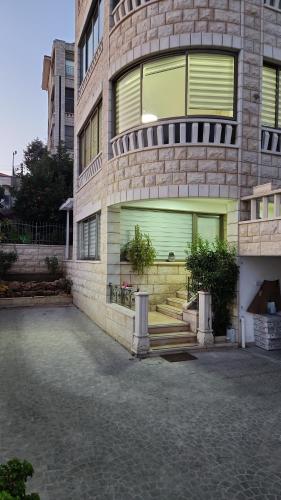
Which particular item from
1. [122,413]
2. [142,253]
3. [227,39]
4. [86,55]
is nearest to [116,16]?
[227,39]

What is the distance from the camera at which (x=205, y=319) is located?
7477 millimetres

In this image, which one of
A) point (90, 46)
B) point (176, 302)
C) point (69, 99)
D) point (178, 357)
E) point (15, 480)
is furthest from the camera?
point (69, 99)

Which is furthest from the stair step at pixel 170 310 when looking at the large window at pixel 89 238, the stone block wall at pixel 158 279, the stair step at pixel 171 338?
the large window at pixel 89 238

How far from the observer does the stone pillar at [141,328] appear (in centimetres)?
696

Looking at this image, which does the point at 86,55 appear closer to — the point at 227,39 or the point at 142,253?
the point at 227,39

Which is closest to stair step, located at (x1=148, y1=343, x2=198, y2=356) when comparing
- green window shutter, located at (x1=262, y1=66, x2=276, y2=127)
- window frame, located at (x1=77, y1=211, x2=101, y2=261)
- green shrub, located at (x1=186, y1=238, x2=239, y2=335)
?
green shrub, located at (x1=186, y1=238, x2=239, y2=335)

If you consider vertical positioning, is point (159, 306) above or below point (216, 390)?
above

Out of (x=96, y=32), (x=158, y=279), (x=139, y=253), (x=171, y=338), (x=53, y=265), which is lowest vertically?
(x=171, y=338)

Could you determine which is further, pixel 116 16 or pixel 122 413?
pixel 116 16

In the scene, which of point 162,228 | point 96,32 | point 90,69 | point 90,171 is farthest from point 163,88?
point 96,32

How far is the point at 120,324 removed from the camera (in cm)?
805

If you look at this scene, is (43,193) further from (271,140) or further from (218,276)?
(218,276)

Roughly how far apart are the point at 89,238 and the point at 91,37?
7.21 meters

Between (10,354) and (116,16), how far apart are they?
884 centimetres
